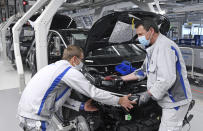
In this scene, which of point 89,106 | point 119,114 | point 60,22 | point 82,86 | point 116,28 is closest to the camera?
point 82,86

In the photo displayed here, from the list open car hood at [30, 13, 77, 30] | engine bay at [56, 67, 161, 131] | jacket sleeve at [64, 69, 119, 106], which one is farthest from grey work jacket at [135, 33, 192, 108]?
open car hood at [30, 13, 77, 30]

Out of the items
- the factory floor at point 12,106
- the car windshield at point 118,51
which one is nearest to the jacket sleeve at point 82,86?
the factory floor at point 12,106

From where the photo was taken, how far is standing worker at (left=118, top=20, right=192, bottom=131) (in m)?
1.80

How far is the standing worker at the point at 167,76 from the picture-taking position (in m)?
1.80

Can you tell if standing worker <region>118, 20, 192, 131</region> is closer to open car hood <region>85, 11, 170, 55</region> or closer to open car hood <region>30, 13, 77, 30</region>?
open car hood <region>85, 11, 170, 55</region>

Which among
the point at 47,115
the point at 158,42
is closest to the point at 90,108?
the point at 47,115

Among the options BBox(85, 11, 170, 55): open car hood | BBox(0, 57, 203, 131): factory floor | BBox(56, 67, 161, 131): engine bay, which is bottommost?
BBox(0, 57, 203, 131): factory floor

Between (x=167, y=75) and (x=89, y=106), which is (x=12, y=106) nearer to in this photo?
(x=89, y=106)

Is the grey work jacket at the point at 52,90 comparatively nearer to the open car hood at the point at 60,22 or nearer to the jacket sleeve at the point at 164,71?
the jacket sleeve at the point at 164,71

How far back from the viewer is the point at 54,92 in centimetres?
205

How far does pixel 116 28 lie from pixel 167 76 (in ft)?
4.28

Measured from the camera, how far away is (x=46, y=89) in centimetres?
198

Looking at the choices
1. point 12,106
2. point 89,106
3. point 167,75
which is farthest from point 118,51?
point 12,106

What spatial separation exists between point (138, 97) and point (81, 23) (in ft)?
54.2
